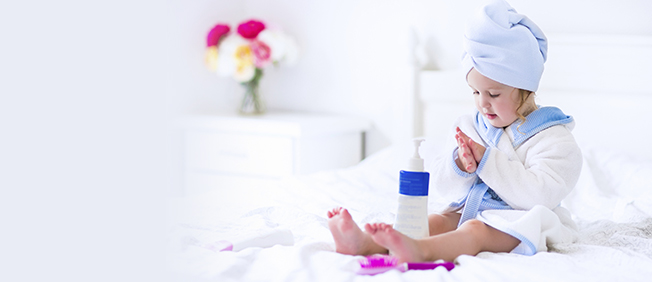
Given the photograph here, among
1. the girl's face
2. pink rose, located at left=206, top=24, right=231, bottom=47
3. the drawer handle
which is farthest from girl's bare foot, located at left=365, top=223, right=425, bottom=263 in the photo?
pink rose, located at left=206, top=24, right=231, bottom=47

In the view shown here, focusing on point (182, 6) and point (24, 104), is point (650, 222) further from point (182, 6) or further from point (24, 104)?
point (182, 6)

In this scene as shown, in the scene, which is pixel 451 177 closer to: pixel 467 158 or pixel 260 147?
pixel 467 158

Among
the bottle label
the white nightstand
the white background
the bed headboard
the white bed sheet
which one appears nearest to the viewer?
the white background

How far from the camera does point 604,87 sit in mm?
1878

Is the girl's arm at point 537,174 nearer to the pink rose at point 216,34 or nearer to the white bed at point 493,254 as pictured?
the white bed at point 493,254

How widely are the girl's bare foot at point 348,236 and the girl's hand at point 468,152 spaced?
9.1 inches

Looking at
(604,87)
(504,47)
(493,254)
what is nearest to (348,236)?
(493,254)

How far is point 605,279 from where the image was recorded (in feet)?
2.81

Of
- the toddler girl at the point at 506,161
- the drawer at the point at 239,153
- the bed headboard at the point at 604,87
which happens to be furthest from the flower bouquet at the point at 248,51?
the toddler girl at the point at 506,161

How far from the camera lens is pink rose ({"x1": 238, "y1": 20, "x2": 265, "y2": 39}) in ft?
8.06

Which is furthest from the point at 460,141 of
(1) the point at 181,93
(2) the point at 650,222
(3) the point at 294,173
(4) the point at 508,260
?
(1) the point at 181,93

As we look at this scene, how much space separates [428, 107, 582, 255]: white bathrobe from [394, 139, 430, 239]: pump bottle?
0.52ft

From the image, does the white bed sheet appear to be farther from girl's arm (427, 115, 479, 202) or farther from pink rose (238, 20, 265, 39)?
pink rose (238, 20, 265, 39)

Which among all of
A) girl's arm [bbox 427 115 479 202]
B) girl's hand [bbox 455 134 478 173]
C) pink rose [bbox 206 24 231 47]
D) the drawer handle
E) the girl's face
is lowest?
the drawer handle
